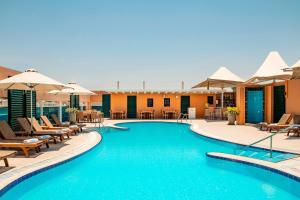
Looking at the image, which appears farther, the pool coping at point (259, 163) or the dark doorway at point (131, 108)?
the dark doorway at point (131, 108)

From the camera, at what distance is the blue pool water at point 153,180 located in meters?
5.25

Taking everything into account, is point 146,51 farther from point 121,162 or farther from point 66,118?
point 121,162

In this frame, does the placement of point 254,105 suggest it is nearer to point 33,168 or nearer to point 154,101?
point 154,101

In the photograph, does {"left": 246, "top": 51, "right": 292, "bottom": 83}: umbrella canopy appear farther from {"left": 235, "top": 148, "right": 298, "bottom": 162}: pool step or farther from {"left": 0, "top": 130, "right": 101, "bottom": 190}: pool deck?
{"left": 0, "top": 130, "right": 101, "bottom": 190}: pool deck

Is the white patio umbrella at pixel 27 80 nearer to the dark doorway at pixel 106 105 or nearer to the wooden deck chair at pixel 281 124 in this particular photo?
the wooden deck chair at pixel 281 124

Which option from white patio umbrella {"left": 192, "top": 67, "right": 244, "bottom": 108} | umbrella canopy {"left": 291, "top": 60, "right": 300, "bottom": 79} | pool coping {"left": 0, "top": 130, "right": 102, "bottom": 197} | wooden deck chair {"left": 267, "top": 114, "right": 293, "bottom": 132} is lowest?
pool coping {"left": 0, "top": 130, "right": 102, "bottom": 197}

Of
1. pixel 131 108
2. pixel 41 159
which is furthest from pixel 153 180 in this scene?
pixel 131 108

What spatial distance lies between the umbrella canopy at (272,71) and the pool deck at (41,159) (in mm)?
9364

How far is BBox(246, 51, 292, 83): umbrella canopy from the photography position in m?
13.5

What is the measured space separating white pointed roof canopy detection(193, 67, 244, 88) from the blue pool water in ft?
33.2

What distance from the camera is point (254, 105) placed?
649 inches

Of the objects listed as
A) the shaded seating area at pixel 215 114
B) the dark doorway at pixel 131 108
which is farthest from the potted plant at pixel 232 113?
the dark doorway at pixel 131 108

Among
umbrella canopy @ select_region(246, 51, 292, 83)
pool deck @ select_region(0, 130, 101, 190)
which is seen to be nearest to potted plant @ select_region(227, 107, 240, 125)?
umbrella canopy @ select_region(246, 51, 292, 83)

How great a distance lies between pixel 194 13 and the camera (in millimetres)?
16906
